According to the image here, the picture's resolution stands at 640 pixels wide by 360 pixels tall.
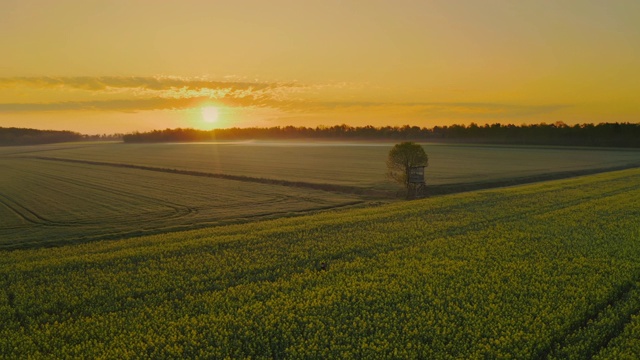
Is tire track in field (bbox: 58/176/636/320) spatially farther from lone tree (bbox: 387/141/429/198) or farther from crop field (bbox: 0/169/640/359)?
lone tree (bbox: 387/141/429/198)

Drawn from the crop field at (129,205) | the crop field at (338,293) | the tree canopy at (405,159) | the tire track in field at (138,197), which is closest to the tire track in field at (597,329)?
the crop field at (338,293)

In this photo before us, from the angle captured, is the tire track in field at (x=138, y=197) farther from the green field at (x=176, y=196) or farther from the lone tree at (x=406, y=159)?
the lone tree at (x=406, y=159)

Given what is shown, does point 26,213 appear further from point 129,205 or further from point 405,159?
point 405,159

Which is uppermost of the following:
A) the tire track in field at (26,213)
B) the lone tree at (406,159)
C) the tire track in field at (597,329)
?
the lone tree at (406,159)

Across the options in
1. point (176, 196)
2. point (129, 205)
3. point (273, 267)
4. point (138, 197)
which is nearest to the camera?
point (273, 267)

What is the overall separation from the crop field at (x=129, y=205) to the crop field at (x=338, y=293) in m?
5.55

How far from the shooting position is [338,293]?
14797mm

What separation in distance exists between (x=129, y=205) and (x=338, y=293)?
28740mm

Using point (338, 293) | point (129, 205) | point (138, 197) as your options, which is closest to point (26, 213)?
point (129, 205)

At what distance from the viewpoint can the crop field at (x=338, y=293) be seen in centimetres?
1148

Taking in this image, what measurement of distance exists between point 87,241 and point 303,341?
19.3 metres

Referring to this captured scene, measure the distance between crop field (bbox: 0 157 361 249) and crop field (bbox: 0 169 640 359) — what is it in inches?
218

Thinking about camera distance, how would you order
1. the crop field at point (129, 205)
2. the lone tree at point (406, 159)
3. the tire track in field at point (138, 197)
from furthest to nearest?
the lone tree at point (406, 159), the tire track in field at point (138, 197), the crop field at point (129, 205)

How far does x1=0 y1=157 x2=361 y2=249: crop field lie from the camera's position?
93.8 ft
